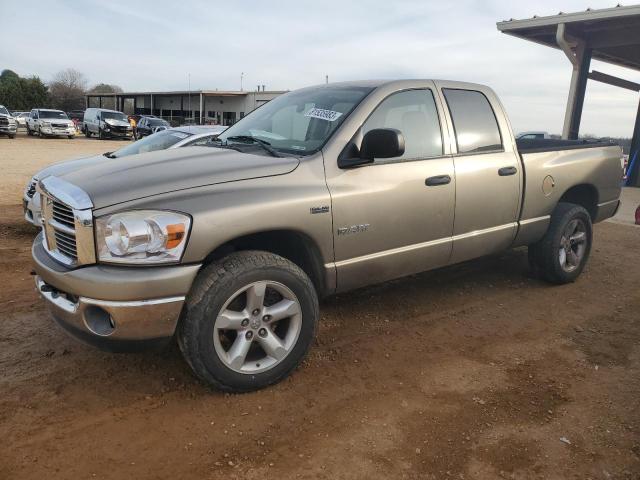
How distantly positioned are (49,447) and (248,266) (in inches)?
51.2

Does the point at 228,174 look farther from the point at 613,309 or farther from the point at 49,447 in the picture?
Result: the point at 613,309

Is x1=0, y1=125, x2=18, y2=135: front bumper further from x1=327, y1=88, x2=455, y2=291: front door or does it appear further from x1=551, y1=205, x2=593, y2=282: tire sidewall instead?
x1=551, y1=205, x2=593, y2=282: tire sidewall

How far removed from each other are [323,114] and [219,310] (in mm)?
1624

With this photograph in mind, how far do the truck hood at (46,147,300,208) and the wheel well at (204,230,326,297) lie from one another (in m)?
0.38

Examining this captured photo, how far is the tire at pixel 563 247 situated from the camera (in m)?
4.88

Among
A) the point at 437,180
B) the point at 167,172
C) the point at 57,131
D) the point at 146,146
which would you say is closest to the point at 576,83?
the point at 146,146

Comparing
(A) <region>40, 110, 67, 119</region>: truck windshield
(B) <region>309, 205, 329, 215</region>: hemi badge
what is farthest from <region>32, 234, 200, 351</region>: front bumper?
(A) <region>40, 110, 67, 119</region>: truck windshield

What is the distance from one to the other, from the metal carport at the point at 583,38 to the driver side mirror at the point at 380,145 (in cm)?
942

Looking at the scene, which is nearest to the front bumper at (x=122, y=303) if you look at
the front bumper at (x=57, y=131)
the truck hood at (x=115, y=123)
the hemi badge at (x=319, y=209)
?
the hemi badge at (x=319, y=209)

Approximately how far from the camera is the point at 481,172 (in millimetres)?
4078

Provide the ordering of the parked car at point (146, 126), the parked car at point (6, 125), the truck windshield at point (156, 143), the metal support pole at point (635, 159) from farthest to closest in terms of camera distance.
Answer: the parked car at point (146, 126) → the parked car at point (6, 125) → the metal support pole at point (635, 159) → the truck windshield at point (156, 143)

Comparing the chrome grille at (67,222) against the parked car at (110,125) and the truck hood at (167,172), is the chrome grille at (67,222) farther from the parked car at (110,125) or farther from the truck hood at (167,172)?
the parked car at (110,125)

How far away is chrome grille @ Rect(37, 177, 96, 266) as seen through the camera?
8.56 ft

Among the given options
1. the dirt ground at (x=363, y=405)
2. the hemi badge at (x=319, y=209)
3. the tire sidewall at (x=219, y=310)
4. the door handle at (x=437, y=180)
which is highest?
the door handle at (x=437, y=180)
